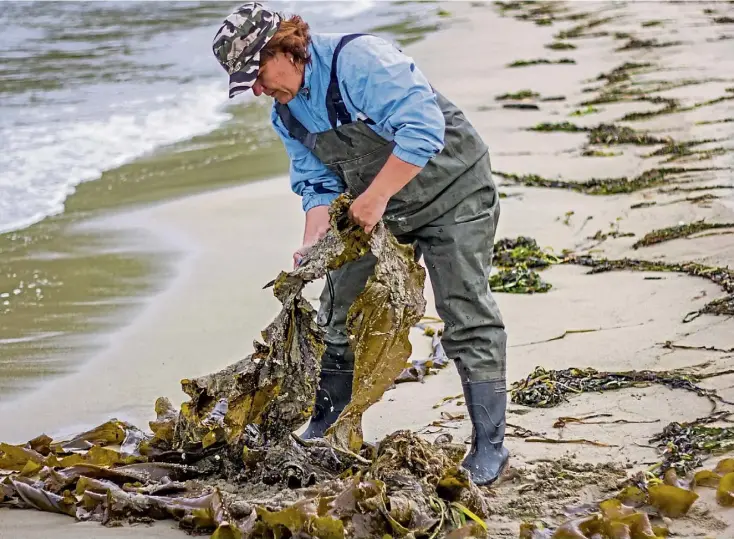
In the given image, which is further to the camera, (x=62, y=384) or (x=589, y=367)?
(x=62, y=384)

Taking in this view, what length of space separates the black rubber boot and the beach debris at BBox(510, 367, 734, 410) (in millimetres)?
554

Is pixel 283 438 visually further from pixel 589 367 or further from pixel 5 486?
pixel 589 367

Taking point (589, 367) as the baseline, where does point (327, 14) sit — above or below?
Result: below

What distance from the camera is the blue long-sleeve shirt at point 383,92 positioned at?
2814 millimetres

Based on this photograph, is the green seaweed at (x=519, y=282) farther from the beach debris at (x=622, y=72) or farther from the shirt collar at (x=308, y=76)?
the beach debris at (x=622, y=72)

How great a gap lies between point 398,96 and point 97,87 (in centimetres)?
1039

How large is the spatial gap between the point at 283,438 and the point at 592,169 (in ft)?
15.7

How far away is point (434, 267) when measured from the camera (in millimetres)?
3232

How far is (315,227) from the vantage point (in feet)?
10.8

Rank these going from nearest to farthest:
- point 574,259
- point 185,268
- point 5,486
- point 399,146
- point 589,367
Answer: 1. point 399,146
2. point 5,486
3. point 589,367
4. point 574,259
5. point 185,268

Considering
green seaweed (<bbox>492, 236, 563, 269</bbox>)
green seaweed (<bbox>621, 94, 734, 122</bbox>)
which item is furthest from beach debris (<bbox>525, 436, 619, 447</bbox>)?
green seaweed (<bbox>621, 94, 734, 122</bbox>)

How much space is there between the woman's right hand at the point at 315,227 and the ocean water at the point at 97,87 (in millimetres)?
4199

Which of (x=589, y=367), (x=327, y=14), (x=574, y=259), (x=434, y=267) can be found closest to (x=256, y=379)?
(x=434, y=267)

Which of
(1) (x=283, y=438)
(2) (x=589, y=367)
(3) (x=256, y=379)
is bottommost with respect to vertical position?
(2) (x=589, y=367)
